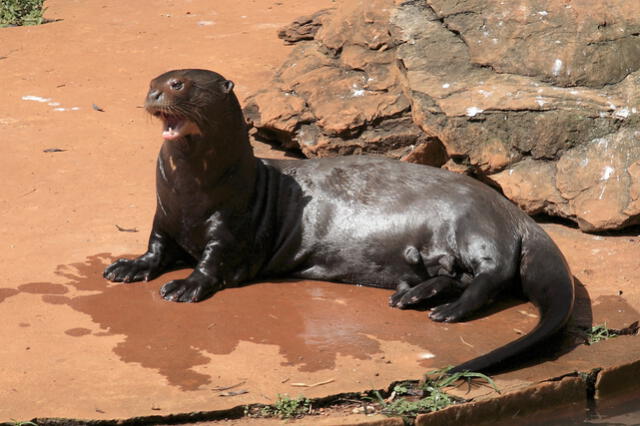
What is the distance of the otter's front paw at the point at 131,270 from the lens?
5770 mm

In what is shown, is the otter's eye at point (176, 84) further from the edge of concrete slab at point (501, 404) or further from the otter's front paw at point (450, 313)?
the edge of concrete slab at point (501, 404)

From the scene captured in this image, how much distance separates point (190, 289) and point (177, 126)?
865mm

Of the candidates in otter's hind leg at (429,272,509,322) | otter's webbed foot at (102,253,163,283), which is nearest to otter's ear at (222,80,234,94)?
otter's webbed foot at (102,253,163,283)

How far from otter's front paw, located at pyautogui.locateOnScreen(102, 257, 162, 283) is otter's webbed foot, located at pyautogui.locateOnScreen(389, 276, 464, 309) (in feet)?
4.29

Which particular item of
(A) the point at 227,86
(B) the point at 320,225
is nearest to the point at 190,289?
(B) the point at 320,225

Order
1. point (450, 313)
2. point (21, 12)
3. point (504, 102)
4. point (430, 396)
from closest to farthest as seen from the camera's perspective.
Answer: point (430, 396) < point (450, 313) < point (504, 102) < point (21, 12)

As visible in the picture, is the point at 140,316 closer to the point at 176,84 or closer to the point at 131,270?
the point at 131,270

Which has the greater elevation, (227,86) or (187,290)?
(227,86)

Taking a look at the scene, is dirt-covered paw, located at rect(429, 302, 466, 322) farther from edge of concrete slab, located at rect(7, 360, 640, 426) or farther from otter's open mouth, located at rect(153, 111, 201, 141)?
otter's open mouth, located at rect(153, 111, 201, 141)

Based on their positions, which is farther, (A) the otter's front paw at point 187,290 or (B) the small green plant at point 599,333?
(A) the otter's front paw at point 187,290

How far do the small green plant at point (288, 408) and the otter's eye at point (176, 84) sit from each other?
194cm

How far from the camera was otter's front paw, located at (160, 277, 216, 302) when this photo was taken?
551 cm

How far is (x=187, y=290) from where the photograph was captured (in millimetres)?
5547

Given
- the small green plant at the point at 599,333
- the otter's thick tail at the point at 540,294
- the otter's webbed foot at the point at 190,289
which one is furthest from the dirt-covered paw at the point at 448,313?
the otter's webbed foot at the point at 190,289
